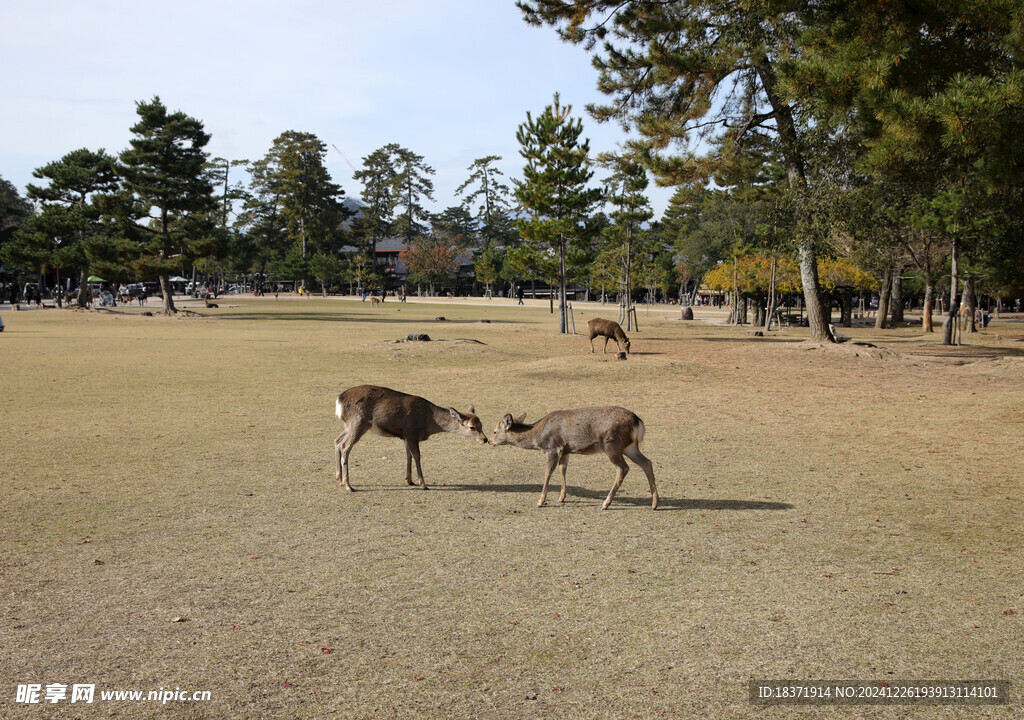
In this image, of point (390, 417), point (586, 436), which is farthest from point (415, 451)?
point (586, 436)

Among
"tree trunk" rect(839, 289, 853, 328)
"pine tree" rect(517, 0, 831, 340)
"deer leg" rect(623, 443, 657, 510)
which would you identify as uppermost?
"pine tree" rect(517, 0, 831, 340)

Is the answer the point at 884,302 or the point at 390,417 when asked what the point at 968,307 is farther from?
the point at 390,417

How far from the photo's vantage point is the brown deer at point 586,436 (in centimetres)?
750

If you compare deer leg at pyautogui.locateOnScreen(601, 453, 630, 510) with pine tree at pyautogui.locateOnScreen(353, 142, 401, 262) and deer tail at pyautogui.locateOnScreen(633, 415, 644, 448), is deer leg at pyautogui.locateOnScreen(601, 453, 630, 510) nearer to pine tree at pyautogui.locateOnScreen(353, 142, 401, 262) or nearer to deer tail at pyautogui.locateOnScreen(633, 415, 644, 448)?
deer tail at pyautogui.locateOnScreen(633, 415, 644, 448)

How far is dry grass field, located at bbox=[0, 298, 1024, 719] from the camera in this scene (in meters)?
4.42

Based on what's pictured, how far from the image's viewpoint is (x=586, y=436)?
7586mm

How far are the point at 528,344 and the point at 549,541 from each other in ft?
76.7

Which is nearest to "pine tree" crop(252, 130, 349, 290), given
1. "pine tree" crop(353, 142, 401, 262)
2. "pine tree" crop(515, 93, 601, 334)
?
"pine tree" crop(353, 142, 401, 262)

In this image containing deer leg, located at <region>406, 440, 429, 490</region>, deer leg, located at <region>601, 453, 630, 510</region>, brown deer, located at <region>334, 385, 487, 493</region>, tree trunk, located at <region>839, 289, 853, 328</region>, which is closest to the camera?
deer leg, located at <region>601, 453, 630, 510</region>

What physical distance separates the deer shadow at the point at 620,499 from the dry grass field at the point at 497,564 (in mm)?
60

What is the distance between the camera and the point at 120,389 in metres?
16.2

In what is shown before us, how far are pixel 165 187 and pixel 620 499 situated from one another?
41154mm

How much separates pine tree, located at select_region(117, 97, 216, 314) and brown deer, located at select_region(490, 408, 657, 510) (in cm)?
4009

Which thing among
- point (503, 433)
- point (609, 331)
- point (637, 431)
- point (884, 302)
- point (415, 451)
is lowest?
point (415, 451)
